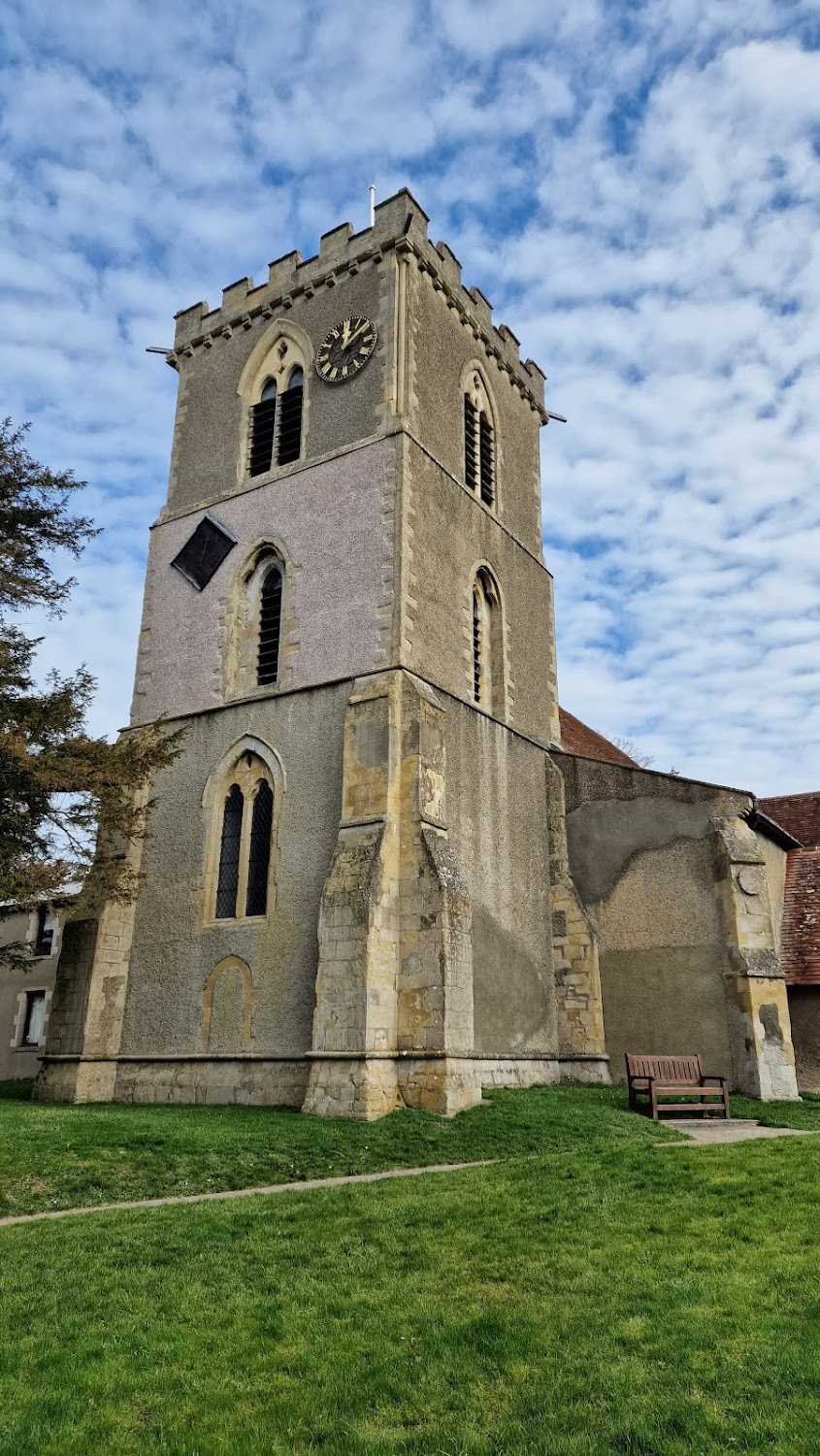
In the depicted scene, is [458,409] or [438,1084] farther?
[458,409]

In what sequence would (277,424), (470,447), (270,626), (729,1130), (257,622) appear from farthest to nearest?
1. (470,447)
2. (277,424)
3. (257,622)
4. (270,626)
5. (729,1130)

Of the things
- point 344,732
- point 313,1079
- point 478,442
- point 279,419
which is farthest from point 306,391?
point 313,1079

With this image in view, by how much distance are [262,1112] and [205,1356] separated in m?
8.48

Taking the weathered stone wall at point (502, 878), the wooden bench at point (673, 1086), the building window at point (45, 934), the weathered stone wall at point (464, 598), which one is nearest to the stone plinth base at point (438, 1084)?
the weathered stone wall at point (502, 878)

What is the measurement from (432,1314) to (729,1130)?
880 cm

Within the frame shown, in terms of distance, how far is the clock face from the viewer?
18.6 metres

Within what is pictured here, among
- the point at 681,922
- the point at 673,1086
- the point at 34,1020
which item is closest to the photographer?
the point at 673,1086

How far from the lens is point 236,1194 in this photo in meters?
8.79

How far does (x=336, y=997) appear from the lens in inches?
528

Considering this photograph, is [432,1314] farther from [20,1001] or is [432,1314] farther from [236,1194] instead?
[20,1001]

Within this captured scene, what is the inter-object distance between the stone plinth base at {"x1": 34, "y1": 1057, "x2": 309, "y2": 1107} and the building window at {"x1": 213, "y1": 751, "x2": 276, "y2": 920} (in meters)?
2.26

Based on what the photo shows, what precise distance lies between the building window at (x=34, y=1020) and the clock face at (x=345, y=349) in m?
17.1

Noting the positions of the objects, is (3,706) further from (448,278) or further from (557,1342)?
(448,278)

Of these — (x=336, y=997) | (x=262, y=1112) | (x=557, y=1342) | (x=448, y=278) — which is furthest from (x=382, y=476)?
(x=557, y=1342)
